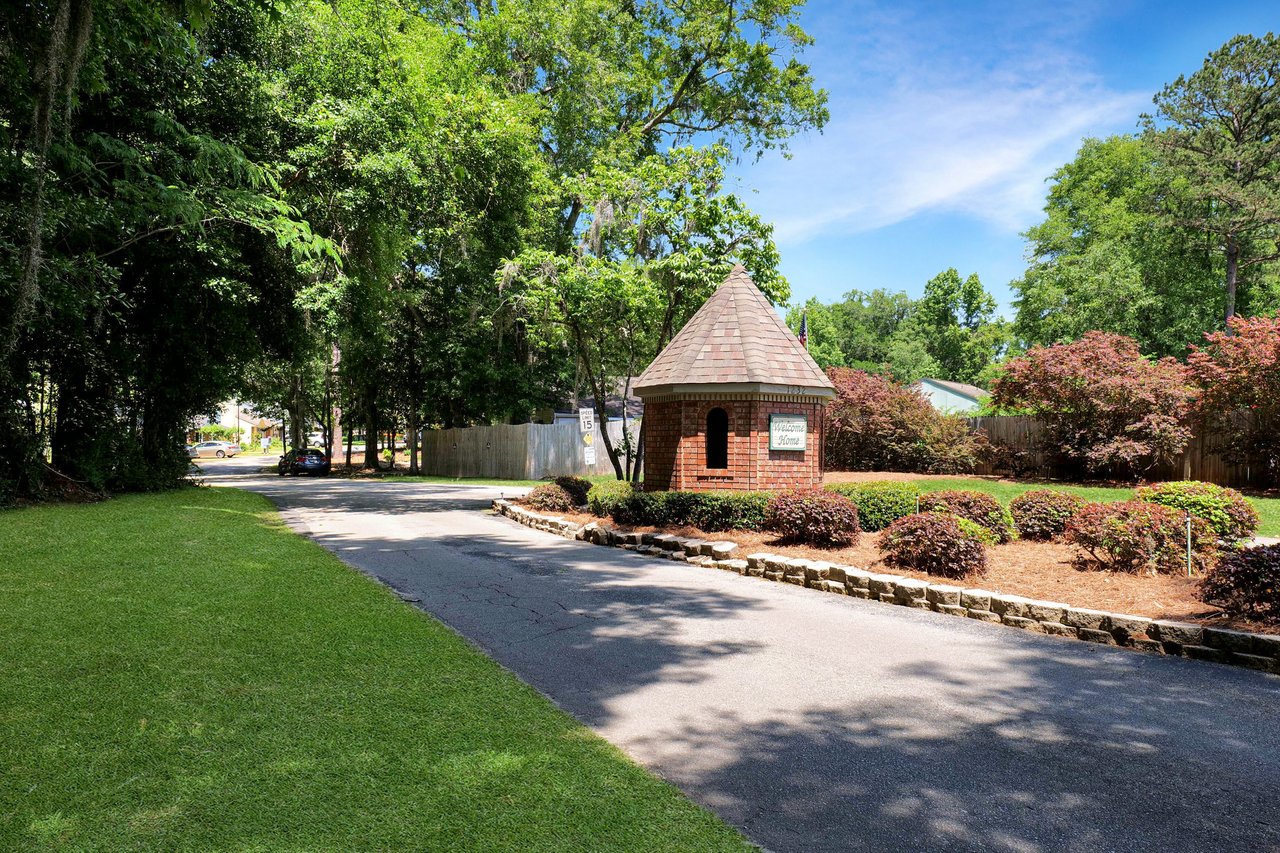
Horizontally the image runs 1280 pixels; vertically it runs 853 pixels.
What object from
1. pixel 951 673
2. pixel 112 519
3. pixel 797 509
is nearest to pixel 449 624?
pixel 951 673

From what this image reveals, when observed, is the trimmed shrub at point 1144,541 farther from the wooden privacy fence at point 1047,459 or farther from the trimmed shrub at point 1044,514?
the wooden privacy fence at point 1047,459

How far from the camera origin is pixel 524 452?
27.9 m

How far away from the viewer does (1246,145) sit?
29797mm

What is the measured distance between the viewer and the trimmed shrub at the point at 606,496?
13.0 metres

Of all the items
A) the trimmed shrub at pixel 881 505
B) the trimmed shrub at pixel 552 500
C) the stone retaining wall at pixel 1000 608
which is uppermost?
the trimmed shrub at pixel 881 505

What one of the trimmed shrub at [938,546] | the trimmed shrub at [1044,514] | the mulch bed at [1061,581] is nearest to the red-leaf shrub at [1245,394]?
the trimmed shrub at [1044,514]

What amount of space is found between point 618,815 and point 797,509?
275 inches

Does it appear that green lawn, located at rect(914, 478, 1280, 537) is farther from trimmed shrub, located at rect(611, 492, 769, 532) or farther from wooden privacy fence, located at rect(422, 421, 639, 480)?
wooden privacy fence, located at rect(422, 421, 639, 480)

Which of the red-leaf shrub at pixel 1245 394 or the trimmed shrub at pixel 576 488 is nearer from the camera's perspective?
the trimmed shrub at pixel 576 488

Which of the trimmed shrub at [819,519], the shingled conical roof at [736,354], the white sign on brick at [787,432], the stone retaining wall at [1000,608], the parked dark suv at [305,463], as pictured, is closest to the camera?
the stone retaining wall at [1000,608]

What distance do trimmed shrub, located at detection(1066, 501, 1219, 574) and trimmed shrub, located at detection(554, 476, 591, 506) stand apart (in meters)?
9.20

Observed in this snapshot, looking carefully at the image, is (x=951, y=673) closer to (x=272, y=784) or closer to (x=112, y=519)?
(x=272, y=784)

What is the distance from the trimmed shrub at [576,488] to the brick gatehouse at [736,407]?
5.18 ft

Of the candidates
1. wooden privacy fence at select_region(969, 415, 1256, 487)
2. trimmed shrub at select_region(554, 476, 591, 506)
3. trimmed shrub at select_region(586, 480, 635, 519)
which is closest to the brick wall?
trimmed shrub at select_region(586, 480, 635, 519)
